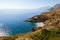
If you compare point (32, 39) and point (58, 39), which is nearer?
point (58, 39)

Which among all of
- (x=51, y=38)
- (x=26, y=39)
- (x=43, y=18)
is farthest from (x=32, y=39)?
(x=43, y=18)

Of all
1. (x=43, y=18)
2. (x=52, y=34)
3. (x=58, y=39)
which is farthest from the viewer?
(x=43, y=18)

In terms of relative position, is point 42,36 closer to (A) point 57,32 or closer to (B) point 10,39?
(A) point 57,32

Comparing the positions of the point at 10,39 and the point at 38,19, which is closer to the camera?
the point at 10,39

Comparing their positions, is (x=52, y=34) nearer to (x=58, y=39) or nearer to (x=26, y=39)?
(x=58, y=39)

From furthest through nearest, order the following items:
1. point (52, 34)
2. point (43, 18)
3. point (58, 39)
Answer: point (43, 18)
point (52, 34)
point (58, 39)

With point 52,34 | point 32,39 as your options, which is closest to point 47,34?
point 52,34

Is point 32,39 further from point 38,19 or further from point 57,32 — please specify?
point 38,19
